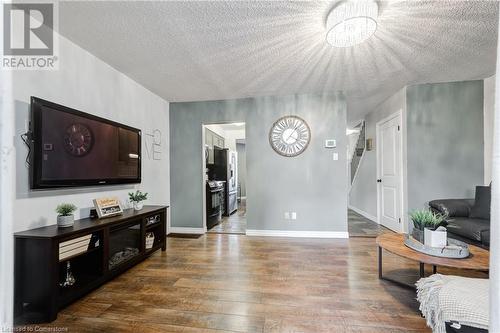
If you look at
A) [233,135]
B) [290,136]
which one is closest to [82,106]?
[290,136]

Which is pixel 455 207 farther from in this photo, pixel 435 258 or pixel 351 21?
pixel 351 21

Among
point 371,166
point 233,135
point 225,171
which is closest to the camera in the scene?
point 371,166

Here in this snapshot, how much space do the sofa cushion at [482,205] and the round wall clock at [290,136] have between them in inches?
91.4

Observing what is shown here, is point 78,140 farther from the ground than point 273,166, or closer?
farther from the ground

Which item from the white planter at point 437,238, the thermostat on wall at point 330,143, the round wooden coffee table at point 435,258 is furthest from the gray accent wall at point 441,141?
the white planter at point 437,238

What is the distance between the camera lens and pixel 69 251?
180 centimetres

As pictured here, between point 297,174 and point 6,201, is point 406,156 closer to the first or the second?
point 297,174

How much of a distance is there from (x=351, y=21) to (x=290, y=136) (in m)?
2.15

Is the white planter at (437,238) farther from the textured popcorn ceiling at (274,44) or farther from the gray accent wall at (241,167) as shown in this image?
the gray accent wall at (241,167)

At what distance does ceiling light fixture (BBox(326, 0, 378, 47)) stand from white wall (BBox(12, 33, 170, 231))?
2592mm

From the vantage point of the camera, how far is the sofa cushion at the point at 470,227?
229 centimetres

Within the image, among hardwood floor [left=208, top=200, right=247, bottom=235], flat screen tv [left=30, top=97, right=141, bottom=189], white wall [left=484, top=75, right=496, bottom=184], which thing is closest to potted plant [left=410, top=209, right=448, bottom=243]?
white wall [left=484, top=75, right=496, bottom=184]

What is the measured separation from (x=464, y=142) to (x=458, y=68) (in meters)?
1.20

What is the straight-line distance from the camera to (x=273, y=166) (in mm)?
3912
